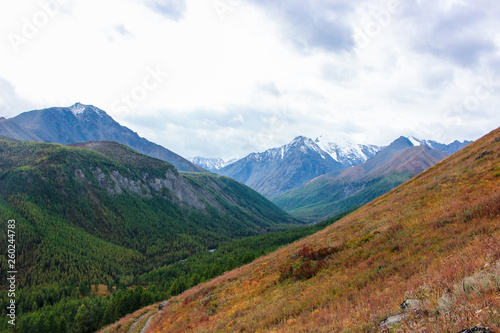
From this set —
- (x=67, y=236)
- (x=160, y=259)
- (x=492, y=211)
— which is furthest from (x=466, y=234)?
(x=67, y=236)

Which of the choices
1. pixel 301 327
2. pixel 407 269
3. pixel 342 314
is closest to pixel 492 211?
pixel 407 269

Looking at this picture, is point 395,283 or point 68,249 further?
point 68,249

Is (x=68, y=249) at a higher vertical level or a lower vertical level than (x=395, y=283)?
higher

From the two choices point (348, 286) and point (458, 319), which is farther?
point (348, 286)

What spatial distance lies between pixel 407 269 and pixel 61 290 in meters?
134

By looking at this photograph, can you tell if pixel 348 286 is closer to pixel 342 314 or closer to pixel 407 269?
pixel 407 269

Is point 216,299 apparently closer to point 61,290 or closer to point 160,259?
point 61,290

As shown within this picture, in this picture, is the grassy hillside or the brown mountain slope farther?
the grassy hillside

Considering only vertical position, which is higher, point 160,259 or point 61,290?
point 61,290

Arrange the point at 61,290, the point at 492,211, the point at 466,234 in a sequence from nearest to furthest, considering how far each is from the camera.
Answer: the point at 466,234, the point at 492,211, the point at 61,290

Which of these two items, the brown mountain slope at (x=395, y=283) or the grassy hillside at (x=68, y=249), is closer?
the brown mountain slope at (x=395, y=283)

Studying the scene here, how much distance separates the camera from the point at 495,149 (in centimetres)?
3350

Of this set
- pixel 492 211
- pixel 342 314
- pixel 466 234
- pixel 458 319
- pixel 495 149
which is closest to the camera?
pixel 458 319

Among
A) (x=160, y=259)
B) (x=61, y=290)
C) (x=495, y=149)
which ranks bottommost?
(x=160, y=259)
